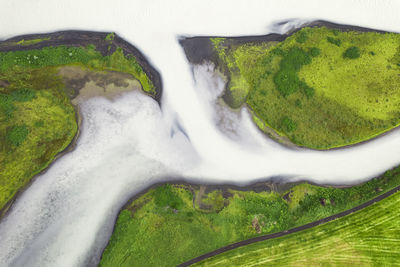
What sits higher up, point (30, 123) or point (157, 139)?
point (30, 123)

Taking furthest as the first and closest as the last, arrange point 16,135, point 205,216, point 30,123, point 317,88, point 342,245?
point 317,88 → point 342,245 → point 205,216 → point 30,123 → point 16,135

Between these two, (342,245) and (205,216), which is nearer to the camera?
(205,216)

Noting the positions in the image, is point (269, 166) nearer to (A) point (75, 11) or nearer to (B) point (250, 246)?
(B) point (250, 246)

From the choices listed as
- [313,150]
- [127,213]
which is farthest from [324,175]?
[127,213]

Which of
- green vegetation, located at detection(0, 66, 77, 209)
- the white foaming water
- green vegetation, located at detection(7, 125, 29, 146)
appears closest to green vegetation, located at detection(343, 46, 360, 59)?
the white foaming water

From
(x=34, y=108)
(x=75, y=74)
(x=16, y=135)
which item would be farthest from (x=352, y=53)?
(x=16, y=135)

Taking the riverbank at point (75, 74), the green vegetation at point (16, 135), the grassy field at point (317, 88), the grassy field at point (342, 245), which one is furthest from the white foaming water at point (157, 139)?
the grassy field at point (342, 245)

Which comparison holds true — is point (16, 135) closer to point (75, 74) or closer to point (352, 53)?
point (75, 74)
